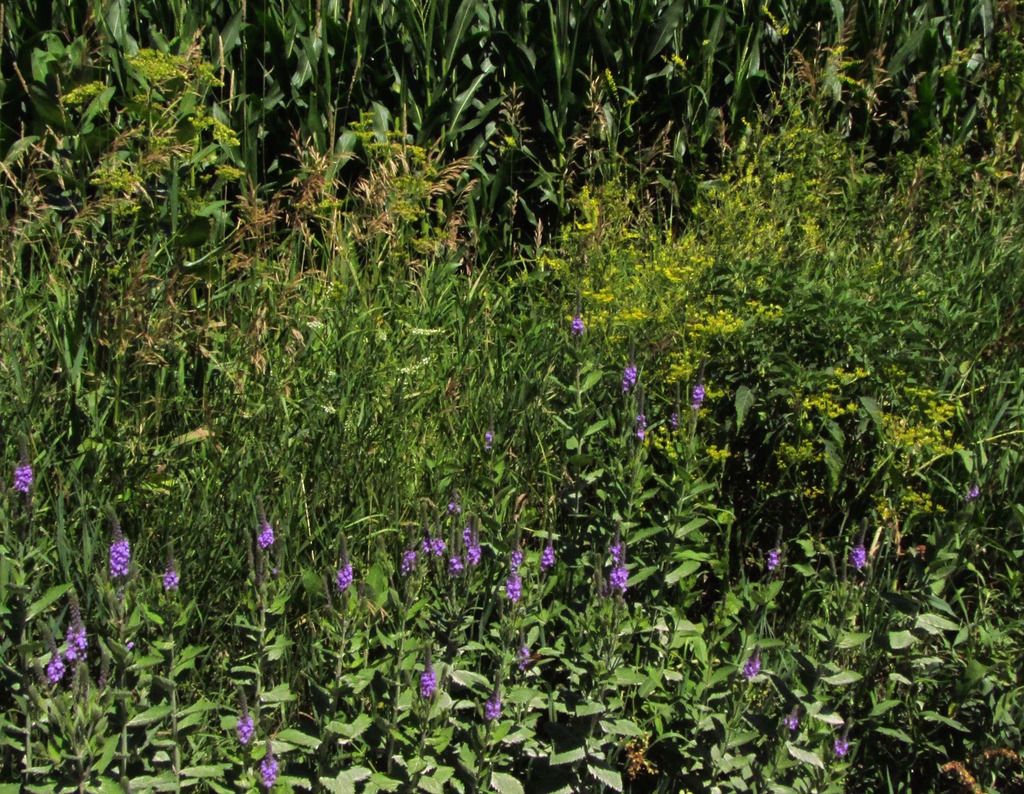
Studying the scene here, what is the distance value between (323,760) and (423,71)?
394 cm

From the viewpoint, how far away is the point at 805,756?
3.12m

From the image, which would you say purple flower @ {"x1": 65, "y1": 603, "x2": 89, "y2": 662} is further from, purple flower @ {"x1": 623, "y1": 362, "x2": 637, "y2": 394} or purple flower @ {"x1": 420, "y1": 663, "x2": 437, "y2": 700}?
purple flower @ {"x1": 623, "y1": 362, "x2": 637, "y2": 394}

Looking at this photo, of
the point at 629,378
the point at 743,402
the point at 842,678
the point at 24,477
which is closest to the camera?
the point at 24,477

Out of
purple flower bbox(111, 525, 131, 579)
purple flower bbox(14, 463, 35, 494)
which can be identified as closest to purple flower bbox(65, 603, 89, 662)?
purple flower bbox(111, 525, 131, 579)

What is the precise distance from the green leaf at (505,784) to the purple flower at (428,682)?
1.04 ft

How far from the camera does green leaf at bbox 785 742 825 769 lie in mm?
3111

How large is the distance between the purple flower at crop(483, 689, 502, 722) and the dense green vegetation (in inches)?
2.6

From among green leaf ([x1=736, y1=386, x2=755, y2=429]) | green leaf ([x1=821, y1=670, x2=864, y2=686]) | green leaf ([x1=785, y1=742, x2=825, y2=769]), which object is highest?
green leaf ([x1=736, y1=386, x2=755, y2=429])

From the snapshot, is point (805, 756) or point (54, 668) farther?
point (805, 756)

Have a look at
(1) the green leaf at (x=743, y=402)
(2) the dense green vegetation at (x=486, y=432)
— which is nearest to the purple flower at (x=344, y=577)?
(2) the dense green vegetation at (x=486, y=432)

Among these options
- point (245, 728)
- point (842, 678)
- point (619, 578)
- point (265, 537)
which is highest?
point (265, 537)

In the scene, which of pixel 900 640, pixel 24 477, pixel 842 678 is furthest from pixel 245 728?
pixel 900 640

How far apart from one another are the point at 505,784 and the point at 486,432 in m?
1.11

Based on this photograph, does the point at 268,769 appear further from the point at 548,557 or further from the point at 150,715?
the point at 548,557
